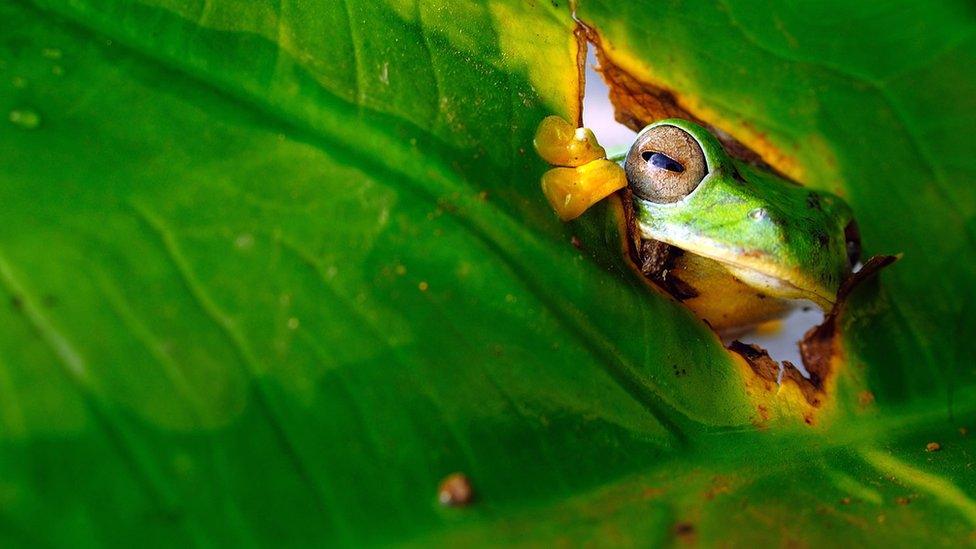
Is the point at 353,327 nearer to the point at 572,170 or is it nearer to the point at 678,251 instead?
the point at 572,170

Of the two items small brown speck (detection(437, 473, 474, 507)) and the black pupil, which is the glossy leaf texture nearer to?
small brown speck (detection(437, 473, 474, 507))

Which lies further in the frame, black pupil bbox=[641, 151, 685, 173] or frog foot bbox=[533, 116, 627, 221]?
black pupil bbox=[641, 151, 685, 173]

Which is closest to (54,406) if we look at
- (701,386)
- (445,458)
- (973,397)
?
(445,458)

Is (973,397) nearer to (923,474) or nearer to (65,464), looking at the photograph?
(923,474)

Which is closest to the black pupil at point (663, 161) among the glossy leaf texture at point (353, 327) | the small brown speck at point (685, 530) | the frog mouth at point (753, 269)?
the frog mouth at point (753, 269)

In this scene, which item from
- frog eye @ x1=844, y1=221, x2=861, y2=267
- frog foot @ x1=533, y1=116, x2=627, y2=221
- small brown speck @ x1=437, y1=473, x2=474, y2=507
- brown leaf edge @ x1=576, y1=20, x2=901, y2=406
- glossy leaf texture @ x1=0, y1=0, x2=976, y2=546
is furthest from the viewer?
frog eye @ x1=844, y1=221, x2=861, y2=267

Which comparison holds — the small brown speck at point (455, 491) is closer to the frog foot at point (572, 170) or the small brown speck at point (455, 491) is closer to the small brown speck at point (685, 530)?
the small brown speck at point (685, 530)

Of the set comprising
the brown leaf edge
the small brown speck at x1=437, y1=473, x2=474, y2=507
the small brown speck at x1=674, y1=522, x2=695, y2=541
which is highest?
the brown leaf edge

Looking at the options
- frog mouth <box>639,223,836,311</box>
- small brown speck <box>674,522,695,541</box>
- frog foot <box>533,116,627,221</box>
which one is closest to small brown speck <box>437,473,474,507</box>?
small brown speck <box>674,522,695,541</box>
